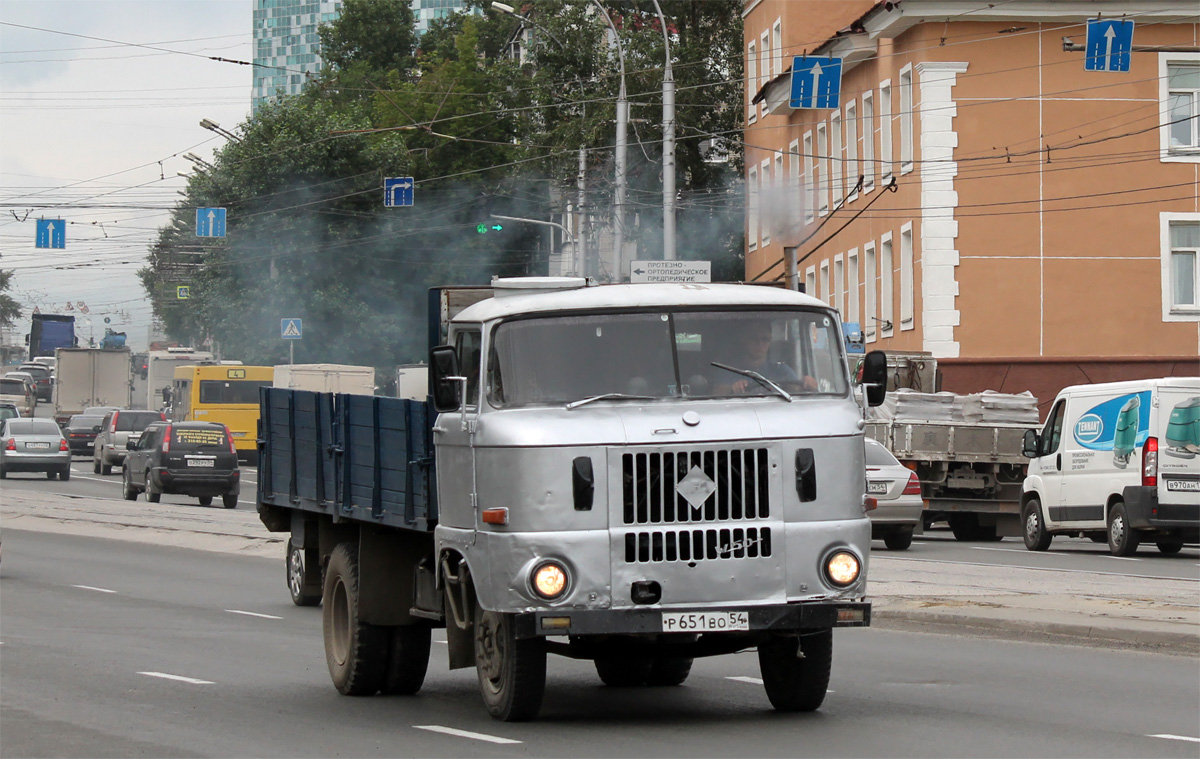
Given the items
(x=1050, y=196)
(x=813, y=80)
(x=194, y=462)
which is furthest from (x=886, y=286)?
(x=194, y=462)

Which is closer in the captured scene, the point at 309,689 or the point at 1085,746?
the point at 1085,746

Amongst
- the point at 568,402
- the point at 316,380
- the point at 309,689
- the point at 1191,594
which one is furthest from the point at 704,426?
the point at 316,380

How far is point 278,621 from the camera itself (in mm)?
16641

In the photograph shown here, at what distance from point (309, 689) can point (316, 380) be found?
42648mm

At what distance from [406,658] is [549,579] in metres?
2.55

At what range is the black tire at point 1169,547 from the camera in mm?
24578

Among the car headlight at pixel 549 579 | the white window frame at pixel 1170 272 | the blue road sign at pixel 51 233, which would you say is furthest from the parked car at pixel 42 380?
the car headlight at pixel 549 579

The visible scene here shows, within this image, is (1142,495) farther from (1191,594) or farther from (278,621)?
(278,621)

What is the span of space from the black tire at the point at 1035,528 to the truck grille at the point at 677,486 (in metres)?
17.1

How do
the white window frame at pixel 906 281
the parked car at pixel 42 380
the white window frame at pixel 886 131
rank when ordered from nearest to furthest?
the white window frame at pixel 906 281
the white window frame at pixel 886 131
the parked car at pixel 42 380

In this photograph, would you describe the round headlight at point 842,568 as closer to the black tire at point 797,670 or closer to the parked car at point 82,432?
the black tire at point 797,670

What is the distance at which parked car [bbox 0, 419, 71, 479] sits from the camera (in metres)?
49.2

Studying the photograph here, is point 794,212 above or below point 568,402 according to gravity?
above

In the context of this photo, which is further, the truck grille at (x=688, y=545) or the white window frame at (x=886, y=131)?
the white window frame at (x=886, y=131)
